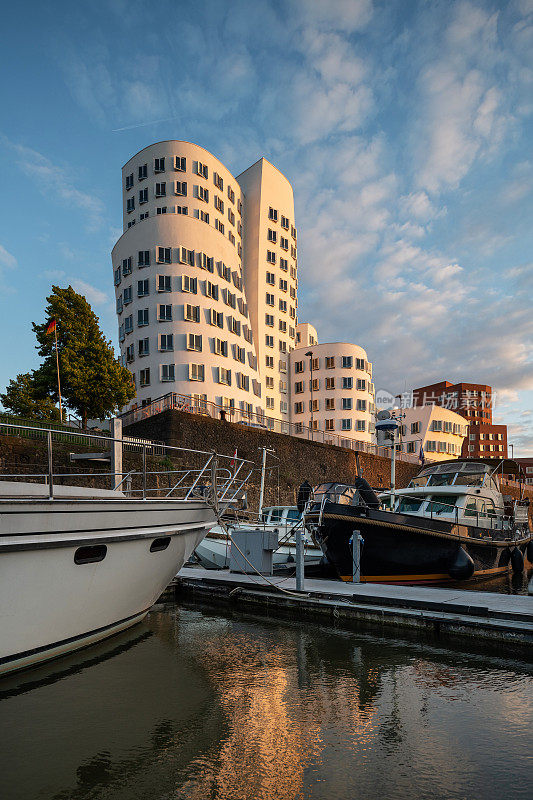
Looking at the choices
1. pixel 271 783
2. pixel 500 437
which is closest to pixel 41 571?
pixel 271 783

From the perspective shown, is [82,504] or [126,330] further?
[126,330]

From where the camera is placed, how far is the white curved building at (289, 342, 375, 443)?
191 ft

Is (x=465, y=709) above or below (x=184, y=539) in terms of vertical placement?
below

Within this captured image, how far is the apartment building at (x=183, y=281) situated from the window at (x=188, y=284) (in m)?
0.09

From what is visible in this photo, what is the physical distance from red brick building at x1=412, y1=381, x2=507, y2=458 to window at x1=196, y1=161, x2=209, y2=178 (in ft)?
247

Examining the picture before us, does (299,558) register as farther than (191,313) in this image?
No

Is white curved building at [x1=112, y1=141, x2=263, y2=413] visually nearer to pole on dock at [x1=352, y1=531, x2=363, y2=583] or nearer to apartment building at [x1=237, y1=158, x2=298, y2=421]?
apartment building at [x1=237, y1=158, x2=298, y2=421]

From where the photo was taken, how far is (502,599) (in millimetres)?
9883

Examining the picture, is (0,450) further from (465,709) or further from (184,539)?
(465,709)

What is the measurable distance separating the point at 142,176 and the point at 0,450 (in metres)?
31.6

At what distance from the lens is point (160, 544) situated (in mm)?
8461

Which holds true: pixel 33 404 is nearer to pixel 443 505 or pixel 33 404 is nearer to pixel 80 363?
pixel 80 363

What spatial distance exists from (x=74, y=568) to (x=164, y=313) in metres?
32.6

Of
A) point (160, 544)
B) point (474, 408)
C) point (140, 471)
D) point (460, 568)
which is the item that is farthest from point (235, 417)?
point (474, 408)
